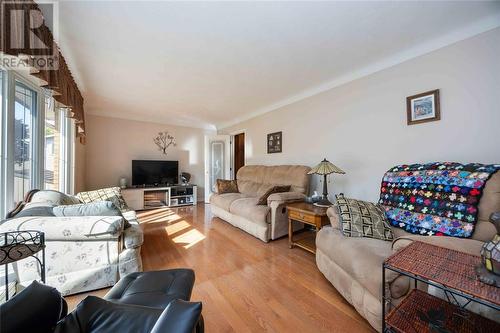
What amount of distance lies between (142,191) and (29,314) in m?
4.54

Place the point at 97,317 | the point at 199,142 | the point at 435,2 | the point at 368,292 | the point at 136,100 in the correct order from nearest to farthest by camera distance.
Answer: the point at 97,317 → the point at 368,292 → the point at 435,2 → the point at 136,100 → the point at 199,142

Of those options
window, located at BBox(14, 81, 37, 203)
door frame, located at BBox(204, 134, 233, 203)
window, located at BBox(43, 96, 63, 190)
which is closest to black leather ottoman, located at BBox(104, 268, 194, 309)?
window, located at BBox(14, 81, 37, 203)

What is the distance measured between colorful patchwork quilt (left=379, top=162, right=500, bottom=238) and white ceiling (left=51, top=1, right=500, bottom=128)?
1293 mm

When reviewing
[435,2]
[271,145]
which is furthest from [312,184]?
[435,2]

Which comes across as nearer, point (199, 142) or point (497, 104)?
point (497, 104)

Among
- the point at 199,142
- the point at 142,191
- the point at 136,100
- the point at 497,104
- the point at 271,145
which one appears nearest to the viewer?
the point at 497,104

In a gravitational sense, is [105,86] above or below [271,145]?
above

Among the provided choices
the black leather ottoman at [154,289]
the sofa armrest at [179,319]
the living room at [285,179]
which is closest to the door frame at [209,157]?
the living room at [285,179]

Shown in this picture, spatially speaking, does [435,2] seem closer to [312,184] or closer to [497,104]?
[497,104]

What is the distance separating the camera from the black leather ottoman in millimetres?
991

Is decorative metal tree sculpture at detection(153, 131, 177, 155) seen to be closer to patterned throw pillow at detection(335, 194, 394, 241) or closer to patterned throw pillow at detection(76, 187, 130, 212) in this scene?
patterned throw pillow at detection(76, 187, 130, 212)

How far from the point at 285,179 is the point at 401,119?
178 centimetres

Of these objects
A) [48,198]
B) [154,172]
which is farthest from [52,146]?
[154,172]

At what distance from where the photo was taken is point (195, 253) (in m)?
2.43
